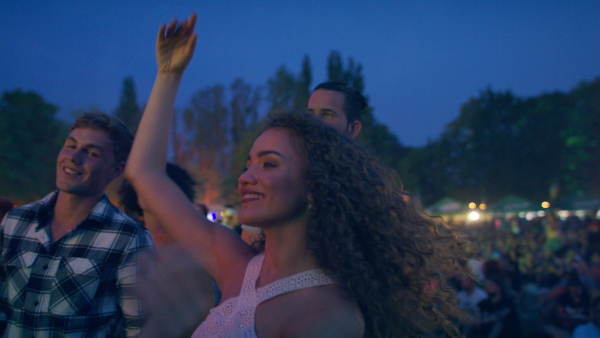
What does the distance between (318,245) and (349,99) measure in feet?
5.88

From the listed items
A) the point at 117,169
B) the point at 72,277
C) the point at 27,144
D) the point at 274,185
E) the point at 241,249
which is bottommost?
the point at 72,277

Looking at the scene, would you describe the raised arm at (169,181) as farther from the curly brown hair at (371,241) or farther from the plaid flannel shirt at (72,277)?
the plaid flannel shirt at (72,277)

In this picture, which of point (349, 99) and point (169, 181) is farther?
point (349, 99)

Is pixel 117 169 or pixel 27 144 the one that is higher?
pixel 27 144

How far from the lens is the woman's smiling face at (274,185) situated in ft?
5.39

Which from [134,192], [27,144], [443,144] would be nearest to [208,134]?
[27,144]

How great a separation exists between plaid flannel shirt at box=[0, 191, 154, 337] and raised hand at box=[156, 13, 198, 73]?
107 cm

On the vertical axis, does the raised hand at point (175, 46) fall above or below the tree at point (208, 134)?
below

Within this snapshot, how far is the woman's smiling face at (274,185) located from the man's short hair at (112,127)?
4.62ft

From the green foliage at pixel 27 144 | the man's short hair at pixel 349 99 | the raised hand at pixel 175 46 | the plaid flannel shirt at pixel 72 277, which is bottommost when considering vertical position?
the plaid flannel shirt at pixel 72 277

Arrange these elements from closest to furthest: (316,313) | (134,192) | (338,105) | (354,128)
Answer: (316,313) → (338,105) → (354,128) → (134,192)

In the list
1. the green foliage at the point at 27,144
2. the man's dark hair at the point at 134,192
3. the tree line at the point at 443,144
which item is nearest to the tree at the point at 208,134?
the tree line at the point at 443,144

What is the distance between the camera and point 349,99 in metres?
3.20

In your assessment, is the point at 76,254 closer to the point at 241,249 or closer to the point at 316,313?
the point at 241,249
